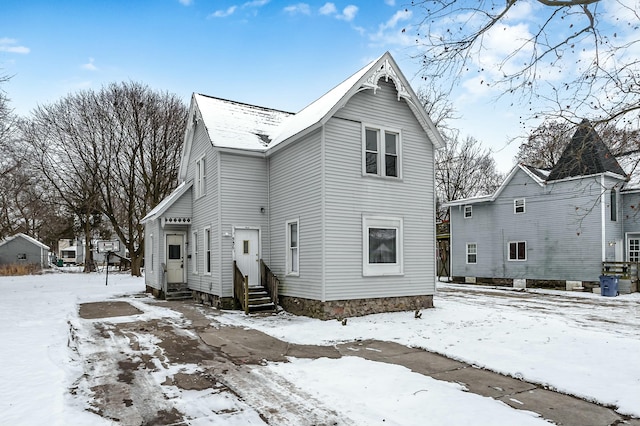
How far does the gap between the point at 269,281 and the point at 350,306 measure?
317 centimetres

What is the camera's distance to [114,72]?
3020 centimetres

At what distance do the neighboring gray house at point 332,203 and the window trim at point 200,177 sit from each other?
0.45 ft

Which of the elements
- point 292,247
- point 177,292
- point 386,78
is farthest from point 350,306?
point 177,292

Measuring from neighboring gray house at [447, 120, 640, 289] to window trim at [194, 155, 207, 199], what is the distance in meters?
13.4

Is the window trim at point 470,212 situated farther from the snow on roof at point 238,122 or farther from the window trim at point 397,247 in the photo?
the window trim at point 397,247

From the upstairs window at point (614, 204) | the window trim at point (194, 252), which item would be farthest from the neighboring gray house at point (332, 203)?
the upstairs window at point (614, 204)

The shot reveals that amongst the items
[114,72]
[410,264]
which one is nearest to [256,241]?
[410,264]

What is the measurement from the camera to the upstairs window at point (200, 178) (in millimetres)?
16109

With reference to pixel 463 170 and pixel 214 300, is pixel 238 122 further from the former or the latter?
pixel 463 170

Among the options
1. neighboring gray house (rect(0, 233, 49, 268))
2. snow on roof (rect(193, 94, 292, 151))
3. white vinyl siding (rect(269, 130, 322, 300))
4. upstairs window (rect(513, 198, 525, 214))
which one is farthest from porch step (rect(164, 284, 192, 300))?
neighboring gray house (rect(0, 233, 49, 268))

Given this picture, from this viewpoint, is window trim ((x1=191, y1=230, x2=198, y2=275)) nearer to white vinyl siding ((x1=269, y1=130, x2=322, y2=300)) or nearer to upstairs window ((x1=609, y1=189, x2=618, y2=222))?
white vinyl siding ((x1=269, y1=130, x2=322, y2=300))

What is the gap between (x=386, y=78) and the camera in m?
13.1

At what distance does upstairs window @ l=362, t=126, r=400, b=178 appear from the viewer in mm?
12867

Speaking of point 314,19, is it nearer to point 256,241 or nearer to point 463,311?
point 256,241
